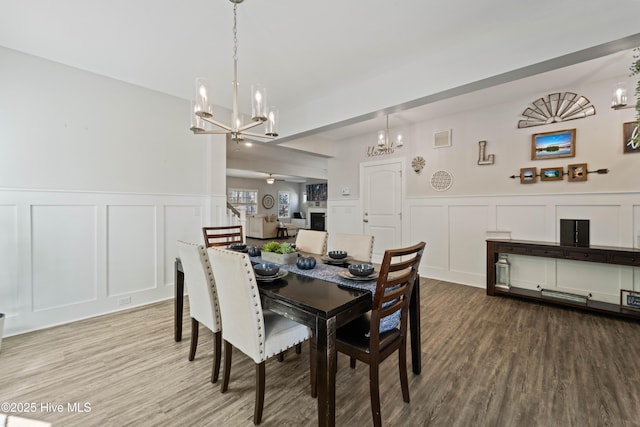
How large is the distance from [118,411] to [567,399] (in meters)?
2.74

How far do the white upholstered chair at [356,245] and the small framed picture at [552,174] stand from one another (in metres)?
2.73

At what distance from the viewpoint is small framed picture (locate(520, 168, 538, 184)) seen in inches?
142

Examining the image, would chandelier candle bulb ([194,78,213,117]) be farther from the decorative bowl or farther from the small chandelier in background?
the small chandelier in background

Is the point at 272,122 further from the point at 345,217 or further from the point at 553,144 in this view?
the point at 345,217

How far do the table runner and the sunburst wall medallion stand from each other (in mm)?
3504

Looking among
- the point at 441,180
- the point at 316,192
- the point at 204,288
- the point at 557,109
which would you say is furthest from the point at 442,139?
the point at 316,192

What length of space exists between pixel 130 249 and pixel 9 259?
3.08 ft

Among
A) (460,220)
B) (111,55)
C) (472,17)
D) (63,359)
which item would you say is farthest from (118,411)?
(460,220)

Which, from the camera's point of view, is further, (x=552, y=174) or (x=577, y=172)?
(x=552, y=174)

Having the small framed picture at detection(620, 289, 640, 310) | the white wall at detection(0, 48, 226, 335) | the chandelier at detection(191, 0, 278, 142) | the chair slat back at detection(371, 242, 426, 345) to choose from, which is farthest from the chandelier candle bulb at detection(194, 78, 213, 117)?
the small framed picture at detection(620, 289, 640, 310)

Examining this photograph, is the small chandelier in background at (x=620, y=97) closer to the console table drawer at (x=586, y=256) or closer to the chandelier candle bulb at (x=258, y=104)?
the console table drawer at (x=586, y=256)

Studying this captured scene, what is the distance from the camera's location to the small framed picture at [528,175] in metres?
3.62

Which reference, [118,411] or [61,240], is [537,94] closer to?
[118,411]

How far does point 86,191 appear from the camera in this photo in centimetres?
290
